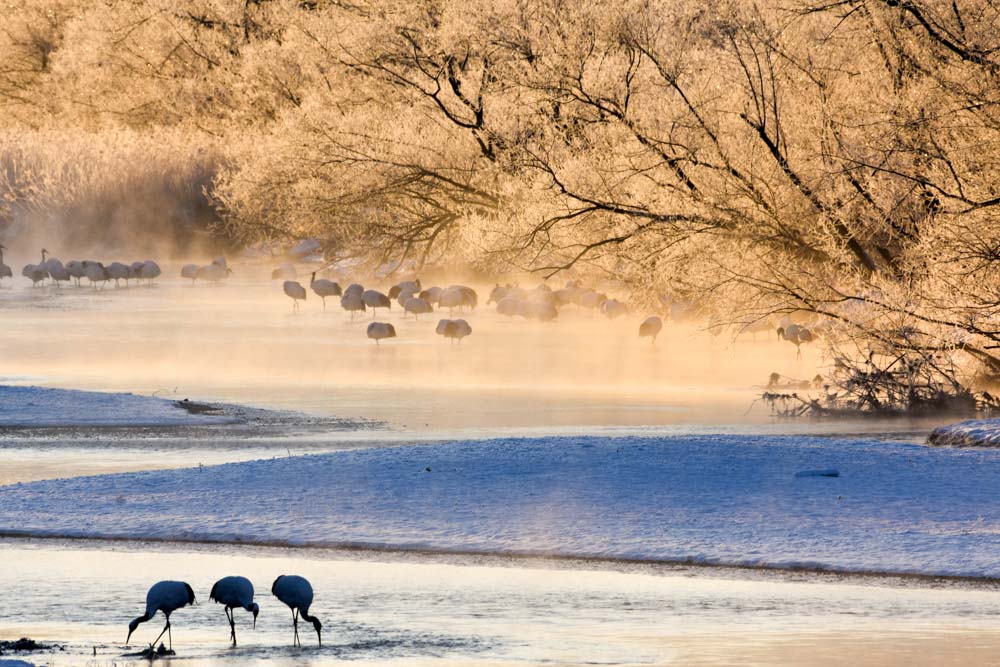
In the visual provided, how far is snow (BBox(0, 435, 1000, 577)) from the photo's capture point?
9.99 m

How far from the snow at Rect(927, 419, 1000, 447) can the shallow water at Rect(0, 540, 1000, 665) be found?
17.9 ft

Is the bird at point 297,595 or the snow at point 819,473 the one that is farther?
the snow at point 819,473

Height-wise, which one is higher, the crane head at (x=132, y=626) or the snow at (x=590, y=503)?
the snow at (x=590, y=503)

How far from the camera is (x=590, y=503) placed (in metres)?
11.1

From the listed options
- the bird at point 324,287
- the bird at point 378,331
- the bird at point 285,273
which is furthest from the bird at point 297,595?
the bird at point 285,273

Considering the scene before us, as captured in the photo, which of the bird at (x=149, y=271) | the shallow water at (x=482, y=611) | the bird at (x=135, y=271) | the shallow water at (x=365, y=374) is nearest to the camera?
the shallow water at (x=482, y=611)

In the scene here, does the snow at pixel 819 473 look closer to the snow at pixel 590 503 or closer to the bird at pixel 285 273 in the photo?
the snow at pixel 590 503

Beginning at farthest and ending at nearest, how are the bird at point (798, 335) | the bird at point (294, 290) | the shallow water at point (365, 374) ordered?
the bird at point (294, 290) → the bird at point (798, 335) → the shallow water at point (365, 374)

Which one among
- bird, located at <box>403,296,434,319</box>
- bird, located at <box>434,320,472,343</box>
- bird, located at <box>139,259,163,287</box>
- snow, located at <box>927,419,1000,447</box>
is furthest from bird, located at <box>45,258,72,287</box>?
snow, located at <box>927,419,1000,447</box>

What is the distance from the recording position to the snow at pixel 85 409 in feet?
54.8

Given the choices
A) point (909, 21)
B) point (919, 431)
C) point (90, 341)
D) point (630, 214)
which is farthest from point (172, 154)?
point (919, 431)

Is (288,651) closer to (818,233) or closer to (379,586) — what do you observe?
(379,586)

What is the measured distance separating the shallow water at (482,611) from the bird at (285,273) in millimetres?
30920

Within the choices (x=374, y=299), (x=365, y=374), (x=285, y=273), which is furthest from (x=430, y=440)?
(x=285, y=273)
